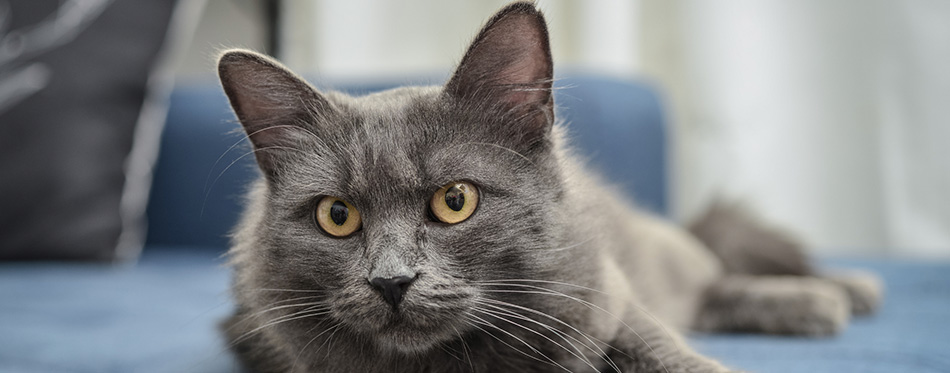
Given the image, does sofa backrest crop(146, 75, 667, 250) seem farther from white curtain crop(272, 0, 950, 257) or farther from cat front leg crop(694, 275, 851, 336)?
cat front leg crop(694, 275, 851, 336)

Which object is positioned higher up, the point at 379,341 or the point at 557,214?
the point at 557,214

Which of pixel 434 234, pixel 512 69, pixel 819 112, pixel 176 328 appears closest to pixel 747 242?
pixel 819 112

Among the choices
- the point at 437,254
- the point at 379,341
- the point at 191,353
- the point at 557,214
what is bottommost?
the point at 191,353

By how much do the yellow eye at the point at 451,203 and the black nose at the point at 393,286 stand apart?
10 centimetres

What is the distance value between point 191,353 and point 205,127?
4.47ft

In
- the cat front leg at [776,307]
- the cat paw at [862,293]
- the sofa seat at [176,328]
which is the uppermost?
the cat paw at [862,293]

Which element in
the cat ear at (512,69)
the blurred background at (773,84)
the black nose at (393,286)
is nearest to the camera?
the black nose at (393,286)

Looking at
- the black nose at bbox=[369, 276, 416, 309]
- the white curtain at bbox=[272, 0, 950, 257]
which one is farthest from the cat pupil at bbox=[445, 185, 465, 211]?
the white curtain at bbox=[272, 0, 950, 257]

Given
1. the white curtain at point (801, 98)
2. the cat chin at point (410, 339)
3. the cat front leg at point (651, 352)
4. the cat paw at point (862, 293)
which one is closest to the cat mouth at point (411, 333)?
the cat chin at point (410, 339)

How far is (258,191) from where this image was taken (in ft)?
3.32

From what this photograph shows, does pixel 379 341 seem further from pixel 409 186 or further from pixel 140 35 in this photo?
pixel 140 35

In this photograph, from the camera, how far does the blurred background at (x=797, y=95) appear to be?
6.93 ft

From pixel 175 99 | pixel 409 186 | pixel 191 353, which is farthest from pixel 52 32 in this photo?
pixel 409 186

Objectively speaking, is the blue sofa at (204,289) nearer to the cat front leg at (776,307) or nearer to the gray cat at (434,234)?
the cat front leg at (776,307)
